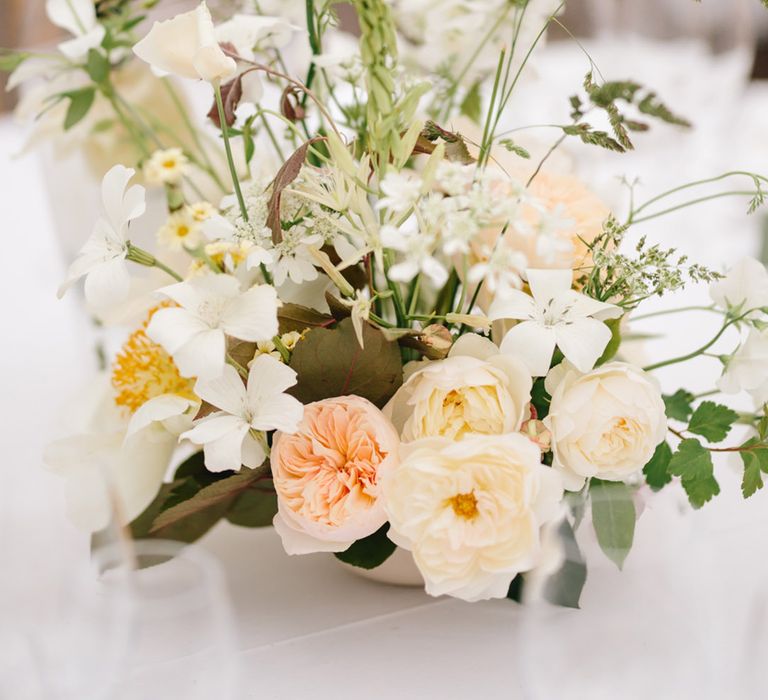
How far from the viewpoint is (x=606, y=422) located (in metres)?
0.39

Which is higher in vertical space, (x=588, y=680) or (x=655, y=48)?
(x=655, y=48)

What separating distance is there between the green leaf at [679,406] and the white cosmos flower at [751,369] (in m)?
0.04

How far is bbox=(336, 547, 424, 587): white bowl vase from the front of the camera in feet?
1.61

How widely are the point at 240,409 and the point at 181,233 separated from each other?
0.08m

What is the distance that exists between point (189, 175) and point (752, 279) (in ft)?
1.28

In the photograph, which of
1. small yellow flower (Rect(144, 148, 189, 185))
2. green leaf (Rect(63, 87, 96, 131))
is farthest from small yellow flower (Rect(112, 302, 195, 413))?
green leaf (Rect(63, 87, 96, 131))

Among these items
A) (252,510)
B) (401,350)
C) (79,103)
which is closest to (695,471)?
(401,350)

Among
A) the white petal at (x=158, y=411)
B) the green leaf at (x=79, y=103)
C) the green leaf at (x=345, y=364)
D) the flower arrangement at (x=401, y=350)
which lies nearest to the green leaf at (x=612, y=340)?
the flower arrangement at (x=401, y=350)

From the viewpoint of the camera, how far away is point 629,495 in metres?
0.44

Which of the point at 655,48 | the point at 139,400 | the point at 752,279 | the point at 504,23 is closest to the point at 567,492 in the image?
the point at 752,279

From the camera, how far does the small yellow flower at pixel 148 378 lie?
19.0 inches

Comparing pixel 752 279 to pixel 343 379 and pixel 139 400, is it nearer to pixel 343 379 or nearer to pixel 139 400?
pixel 343 379

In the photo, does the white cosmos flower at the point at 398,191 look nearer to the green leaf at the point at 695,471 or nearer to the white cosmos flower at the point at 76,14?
the green leaf at the point at 695,471

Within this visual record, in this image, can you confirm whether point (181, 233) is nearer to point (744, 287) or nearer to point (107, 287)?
point (107, 287)
